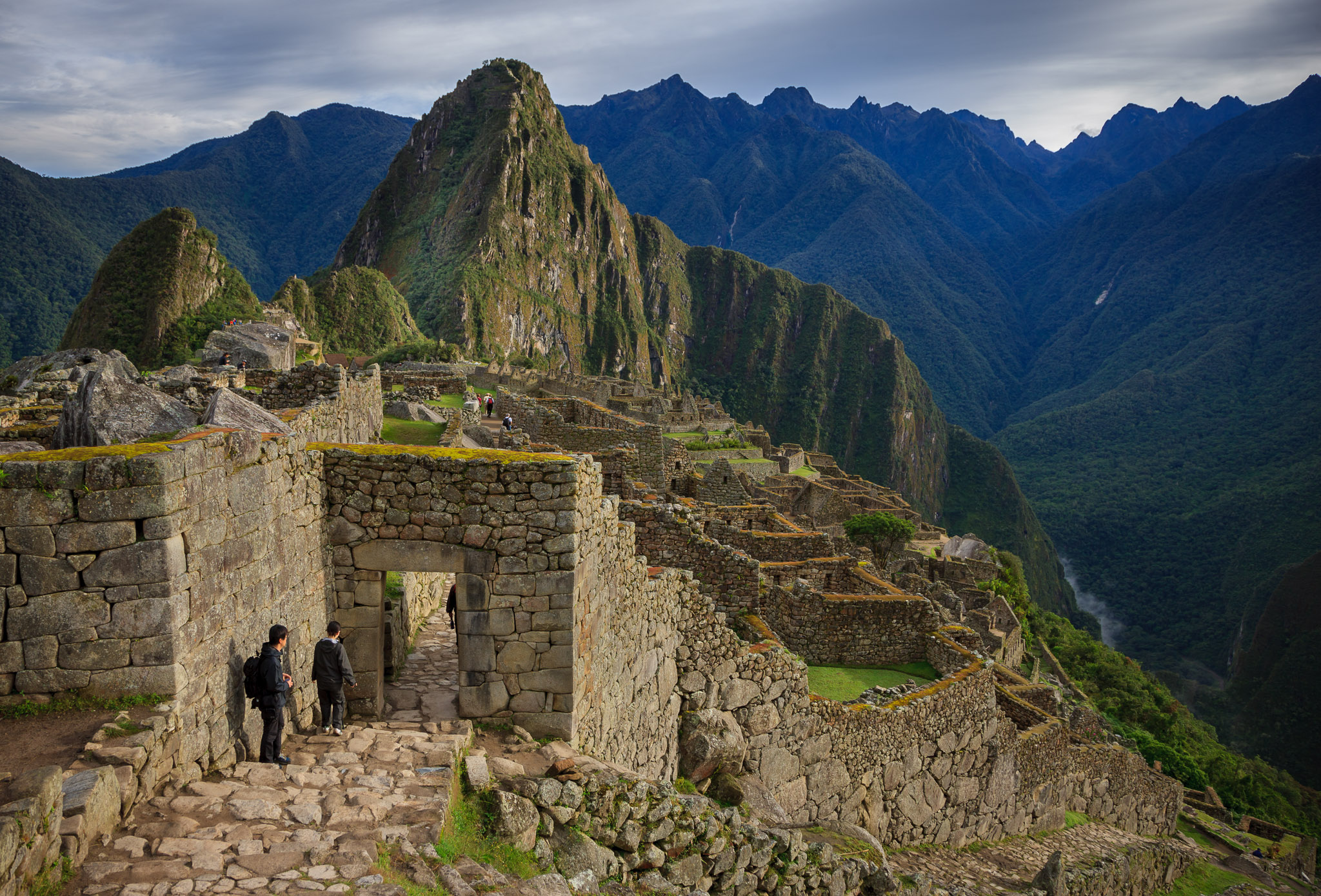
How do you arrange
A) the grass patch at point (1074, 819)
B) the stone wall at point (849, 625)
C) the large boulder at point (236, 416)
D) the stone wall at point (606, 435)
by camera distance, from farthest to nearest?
the grass patch at point (1074, 819)
the stone wall at point (606, 435)
the stone wall at point (849, 625)
the large boulder at point (236, 416)

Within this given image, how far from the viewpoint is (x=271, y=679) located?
5.56 meters

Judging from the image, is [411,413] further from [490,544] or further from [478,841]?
[478,841]

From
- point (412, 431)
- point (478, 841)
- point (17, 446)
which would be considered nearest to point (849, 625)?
point (412, 431)

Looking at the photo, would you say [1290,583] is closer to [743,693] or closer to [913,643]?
[913,643]

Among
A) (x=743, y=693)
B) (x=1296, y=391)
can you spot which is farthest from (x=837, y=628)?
(x=1296, y=391)

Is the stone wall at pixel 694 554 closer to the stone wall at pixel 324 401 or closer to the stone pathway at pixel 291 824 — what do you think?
the stone wall at pixel 324 401

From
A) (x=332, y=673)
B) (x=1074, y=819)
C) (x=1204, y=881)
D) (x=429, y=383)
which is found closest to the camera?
(x=332, y=673)

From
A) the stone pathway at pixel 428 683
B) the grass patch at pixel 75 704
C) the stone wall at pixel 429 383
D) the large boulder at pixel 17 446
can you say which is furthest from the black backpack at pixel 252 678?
the stone wall at pixel 429 383

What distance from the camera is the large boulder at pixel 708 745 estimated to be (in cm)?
969

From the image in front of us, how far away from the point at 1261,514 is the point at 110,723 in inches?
5558

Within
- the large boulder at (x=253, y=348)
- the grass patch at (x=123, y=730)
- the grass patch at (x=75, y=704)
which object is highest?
the large boulder at (x=253, y=348)

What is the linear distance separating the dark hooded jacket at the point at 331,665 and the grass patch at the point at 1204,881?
21175mm

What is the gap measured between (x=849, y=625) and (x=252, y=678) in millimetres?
10915

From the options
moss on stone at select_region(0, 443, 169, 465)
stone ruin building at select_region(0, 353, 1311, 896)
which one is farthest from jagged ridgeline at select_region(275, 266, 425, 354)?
moss on stone at select_region(0, 443, 169, 465)
